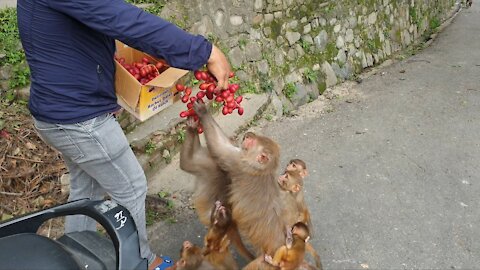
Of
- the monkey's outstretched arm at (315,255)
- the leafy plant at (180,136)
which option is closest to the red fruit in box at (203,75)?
the monkey's outstretched arm at (315,255)

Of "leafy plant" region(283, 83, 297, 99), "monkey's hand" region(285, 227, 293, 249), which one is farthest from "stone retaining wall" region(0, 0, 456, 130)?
"monkey's hand" region(285, 227, 293, 249)

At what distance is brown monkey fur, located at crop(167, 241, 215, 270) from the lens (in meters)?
3.19

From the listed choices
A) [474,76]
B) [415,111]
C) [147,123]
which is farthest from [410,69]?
[147,123]

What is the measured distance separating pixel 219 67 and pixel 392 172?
3.18 meters

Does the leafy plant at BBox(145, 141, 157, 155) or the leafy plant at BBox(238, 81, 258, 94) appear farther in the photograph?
the leafy plant at BBox(238, 81, 258, 94)

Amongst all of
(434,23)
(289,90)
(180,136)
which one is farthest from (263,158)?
(434,23)

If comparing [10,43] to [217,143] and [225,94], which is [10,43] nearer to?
[217,143]

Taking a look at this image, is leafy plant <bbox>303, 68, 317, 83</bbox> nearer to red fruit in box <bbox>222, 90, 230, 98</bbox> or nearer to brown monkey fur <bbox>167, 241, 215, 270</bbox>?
brown monkey fur <bbox>167, 241, 215, 270</bbox>

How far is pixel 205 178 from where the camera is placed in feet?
11.9

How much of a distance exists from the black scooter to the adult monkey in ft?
4.35

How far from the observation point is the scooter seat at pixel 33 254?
5.62 ft

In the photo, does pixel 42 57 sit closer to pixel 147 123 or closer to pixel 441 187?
pixel 147 123

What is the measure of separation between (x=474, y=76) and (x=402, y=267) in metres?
5.59

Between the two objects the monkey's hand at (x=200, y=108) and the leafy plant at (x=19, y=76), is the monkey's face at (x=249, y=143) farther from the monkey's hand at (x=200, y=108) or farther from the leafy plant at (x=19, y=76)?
Result: the leafy plant at (x=19, y=76)
